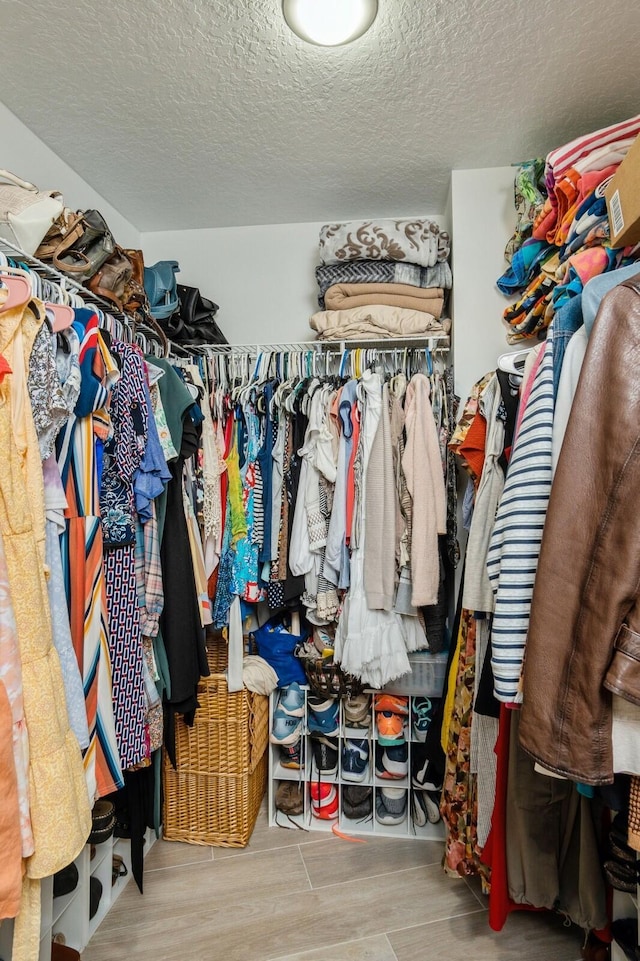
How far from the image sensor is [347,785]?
2148 mm

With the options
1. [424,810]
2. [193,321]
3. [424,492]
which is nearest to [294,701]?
[424,810]

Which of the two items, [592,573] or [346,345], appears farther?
[346,345]

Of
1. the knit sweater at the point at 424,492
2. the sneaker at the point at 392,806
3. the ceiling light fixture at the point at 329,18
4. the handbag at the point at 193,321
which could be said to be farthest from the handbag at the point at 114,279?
the sneaker at the point at 392,806

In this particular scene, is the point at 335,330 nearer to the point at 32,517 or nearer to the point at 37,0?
the point at 37,0

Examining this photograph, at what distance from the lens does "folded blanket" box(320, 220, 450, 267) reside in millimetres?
2053

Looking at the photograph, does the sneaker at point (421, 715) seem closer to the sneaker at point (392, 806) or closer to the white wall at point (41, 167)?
the sneaker at point (392, 806)

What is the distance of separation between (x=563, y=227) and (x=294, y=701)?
6.11 ft

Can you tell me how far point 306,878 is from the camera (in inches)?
71.4

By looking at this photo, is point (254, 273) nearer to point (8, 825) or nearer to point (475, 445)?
point (475, 445)

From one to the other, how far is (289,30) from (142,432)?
1096 mm

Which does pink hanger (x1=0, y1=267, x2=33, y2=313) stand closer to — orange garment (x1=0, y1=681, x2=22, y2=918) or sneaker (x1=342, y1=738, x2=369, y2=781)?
orange garment (x1=0, y1=681, x2=22, y2=918)

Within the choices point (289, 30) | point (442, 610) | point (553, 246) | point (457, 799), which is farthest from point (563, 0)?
point (457, 799)

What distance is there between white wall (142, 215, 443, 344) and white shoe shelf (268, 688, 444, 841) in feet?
5.28

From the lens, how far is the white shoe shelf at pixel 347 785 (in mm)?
2051
